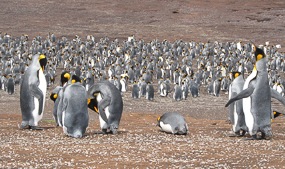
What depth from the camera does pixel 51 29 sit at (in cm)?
4662

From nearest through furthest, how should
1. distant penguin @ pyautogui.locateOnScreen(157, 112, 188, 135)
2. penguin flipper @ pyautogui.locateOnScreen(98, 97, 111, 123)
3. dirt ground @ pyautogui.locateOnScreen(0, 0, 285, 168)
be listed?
dirt ground @ pyautogui.locateOnScreen(0, 0, 285, 168) < penguin flipper @ pyautogui.locateOnScreen(98, 97, 111, 123) < distant penguin @ pyautogui.locateOnScreen(157, 112, 188, 135)

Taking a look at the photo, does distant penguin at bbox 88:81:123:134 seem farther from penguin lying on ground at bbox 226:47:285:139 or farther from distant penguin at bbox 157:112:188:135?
penguin lying on ground at bbox 226:47:285:139

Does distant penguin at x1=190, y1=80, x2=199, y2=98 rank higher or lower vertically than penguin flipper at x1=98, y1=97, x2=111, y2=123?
lower

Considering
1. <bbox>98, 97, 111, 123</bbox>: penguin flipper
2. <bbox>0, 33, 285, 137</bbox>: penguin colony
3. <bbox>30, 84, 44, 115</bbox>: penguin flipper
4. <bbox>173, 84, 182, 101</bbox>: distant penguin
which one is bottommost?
<bbox>173, 84, 182, 101</bbox>: distant penguin

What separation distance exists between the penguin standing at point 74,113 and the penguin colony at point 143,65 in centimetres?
699

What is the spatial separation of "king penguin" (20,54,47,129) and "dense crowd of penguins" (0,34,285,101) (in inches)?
465

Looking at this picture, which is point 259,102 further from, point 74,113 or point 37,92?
point 37,92

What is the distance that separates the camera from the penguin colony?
24953 millimetres

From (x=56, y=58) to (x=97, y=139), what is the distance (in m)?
21.6

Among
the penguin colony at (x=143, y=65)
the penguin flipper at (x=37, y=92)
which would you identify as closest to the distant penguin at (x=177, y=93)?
the penguin colony at (x=143, y=65)

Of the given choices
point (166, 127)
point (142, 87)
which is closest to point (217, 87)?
point (142, 87)

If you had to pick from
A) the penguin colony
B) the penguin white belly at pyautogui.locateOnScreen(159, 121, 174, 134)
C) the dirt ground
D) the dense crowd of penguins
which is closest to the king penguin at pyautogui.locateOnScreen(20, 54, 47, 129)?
the dirt ground

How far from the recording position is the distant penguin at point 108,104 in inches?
446

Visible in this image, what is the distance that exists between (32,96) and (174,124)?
2853 mm
